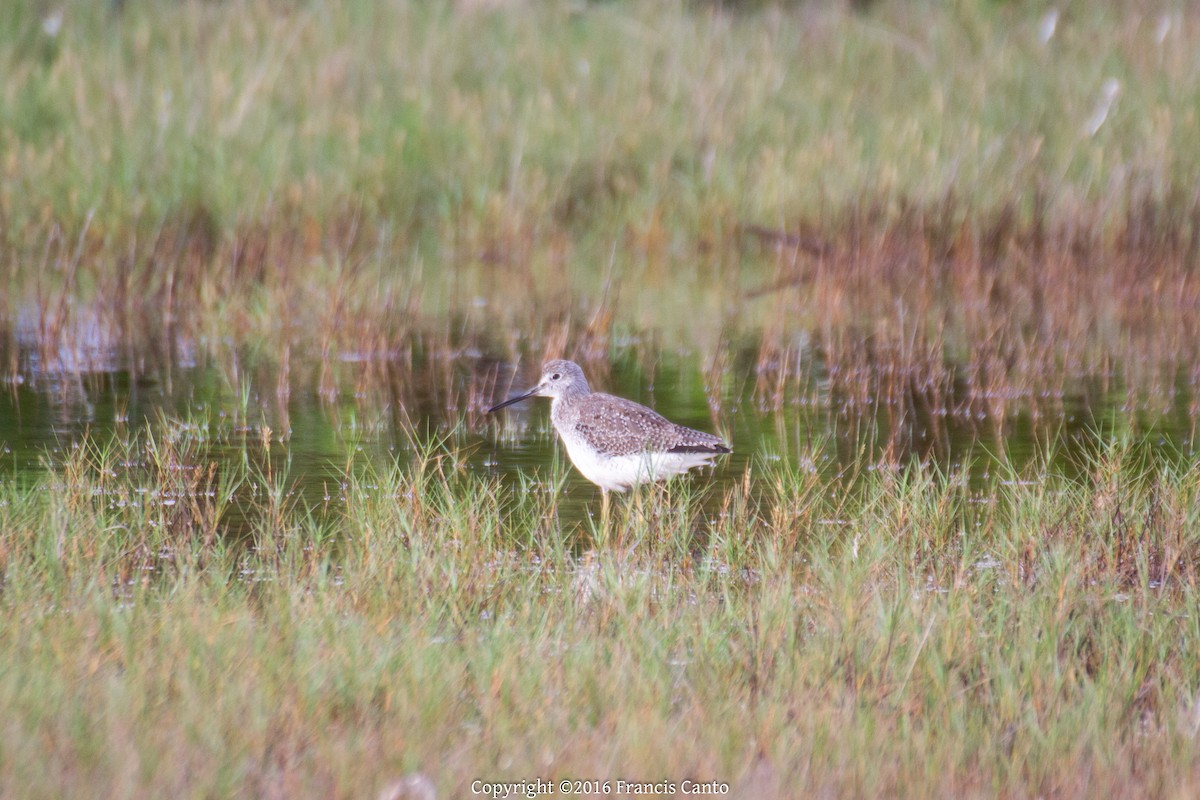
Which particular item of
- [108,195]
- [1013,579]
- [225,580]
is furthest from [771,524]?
[108,195]

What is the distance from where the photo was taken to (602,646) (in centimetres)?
443

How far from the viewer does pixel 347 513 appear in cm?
610

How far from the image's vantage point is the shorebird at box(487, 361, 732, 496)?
22.1 feet

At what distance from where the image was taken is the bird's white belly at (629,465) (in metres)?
6.73

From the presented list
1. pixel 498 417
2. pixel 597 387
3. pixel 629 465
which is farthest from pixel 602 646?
pixel 597 387

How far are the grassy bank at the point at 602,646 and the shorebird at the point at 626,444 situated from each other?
2.20ft

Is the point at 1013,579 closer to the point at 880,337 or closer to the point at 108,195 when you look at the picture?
the point at 880,337

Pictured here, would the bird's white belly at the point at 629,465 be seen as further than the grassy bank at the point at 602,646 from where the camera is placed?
Yes

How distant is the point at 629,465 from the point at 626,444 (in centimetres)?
10

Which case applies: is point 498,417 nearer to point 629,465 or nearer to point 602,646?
point 629,465

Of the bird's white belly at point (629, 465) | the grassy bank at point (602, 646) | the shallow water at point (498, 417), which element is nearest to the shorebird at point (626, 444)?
the bird's white belly at point (629, 465)

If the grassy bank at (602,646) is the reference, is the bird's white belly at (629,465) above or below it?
below

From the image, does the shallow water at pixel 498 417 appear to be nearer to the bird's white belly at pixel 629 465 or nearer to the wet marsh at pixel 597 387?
the wet marsh at pixel 597 387

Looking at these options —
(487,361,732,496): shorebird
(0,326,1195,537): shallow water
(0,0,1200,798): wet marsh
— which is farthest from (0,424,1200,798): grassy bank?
(0,326,1195,537): shallow water
